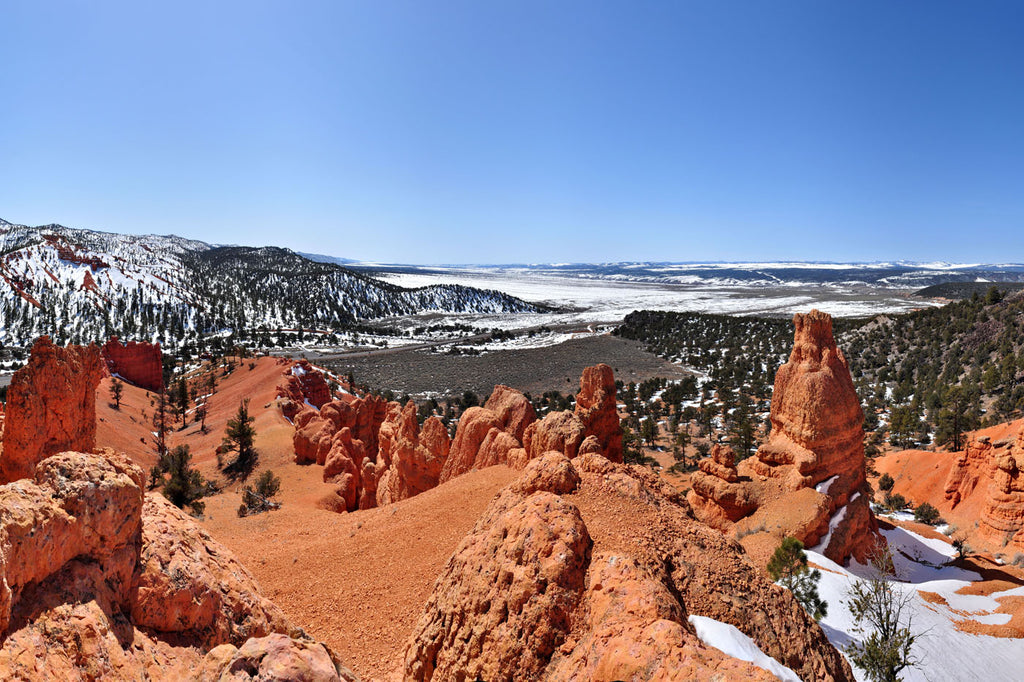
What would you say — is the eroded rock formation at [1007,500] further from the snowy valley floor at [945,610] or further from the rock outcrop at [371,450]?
the rock outcrop at [371,450]

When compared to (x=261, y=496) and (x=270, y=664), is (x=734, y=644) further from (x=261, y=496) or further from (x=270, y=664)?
(x=261, y=496)

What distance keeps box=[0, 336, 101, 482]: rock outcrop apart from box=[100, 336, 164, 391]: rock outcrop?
38.2m

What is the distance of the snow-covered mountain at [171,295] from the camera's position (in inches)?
3366

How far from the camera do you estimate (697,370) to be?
63688 mm

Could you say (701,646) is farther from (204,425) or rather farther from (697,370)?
(697,370)

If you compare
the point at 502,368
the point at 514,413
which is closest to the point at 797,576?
the point at 514,413

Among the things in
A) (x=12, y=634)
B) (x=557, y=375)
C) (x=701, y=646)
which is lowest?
(x=557, y=375)

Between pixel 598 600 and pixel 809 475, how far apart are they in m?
14.3

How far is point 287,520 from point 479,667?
1211 centimetres

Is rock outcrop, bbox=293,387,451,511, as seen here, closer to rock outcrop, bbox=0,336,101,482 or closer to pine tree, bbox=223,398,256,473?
pine tree, bbox=223,398,256,473

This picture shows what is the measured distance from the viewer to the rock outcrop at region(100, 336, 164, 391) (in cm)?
4409

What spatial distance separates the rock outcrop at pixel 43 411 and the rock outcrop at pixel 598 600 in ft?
29.6

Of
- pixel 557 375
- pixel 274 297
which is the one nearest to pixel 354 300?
pixel 274 297

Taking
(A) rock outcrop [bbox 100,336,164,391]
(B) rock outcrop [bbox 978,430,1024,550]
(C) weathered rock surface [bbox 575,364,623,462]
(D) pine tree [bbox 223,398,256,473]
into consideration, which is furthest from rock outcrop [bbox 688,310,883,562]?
(A) rock outcrop [bbox 100,336,164,391]
